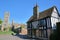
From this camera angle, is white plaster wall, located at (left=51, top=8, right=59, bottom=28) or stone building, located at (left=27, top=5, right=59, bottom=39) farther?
white plaster wall, located at (left=51, top=8, right=59, bottom=28)

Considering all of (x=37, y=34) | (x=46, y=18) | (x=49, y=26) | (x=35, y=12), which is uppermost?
(x=35, y=12)

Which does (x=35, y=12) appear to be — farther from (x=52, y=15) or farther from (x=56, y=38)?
(x=56, y=38)

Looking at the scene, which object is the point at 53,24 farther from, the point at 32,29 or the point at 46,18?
the point at 32,29

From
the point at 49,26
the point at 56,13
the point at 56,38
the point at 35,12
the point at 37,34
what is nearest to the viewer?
the point at 56,38

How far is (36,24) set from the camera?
3134cm

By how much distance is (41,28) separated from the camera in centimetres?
2916

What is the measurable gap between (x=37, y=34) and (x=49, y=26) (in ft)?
17.8

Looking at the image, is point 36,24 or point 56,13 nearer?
point 56,13

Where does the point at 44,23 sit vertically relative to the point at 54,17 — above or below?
below

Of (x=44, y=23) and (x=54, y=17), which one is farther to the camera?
(x=44, y=23)

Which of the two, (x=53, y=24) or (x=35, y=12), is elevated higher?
(x=35, y=12)

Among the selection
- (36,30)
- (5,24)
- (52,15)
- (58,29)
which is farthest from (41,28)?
(5,24)

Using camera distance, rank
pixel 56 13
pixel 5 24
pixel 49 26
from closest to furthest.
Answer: pixel 49 26
pixel 56 13
pixel 5 24

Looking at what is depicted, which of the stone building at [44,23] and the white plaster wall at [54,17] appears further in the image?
the white plaster wall at [54,17]
